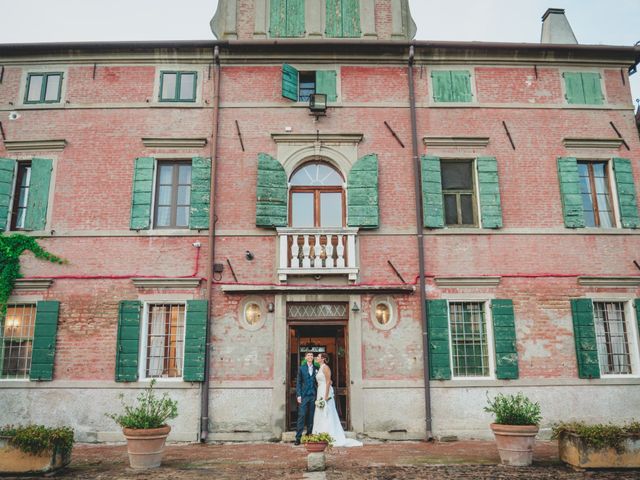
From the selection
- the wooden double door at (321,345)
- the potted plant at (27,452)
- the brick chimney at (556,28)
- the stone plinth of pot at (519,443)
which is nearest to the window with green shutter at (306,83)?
the wooden double door at (321,345)

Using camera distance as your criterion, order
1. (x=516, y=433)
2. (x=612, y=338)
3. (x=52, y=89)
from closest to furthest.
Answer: (x=516, y=433) → (x=612, y=338) → (x=52, y=89)

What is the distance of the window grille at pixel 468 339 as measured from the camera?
11367 millimetres

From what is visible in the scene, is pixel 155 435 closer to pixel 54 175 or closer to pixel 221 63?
pixel 54 175

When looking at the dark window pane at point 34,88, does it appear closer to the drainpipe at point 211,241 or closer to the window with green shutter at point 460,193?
the drainpipe at point 211,241

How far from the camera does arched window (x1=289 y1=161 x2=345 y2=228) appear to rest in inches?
477

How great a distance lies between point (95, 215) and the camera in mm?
11812

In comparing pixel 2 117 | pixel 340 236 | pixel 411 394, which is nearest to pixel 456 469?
pixel 411 394

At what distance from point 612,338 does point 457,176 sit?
16.7 ft

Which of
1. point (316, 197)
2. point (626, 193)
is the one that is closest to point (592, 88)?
point (626, 193)

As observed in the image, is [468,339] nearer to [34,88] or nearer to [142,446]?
[142,446]

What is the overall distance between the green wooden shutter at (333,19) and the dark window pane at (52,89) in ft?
22.4

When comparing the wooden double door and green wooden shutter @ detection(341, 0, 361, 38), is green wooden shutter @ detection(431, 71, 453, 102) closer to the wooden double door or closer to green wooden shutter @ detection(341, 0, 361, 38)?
green wooden shutter @ detection(341, 0, 361, 38)

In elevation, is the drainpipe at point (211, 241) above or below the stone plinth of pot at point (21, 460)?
above

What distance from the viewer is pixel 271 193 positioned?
11789 millimetres
